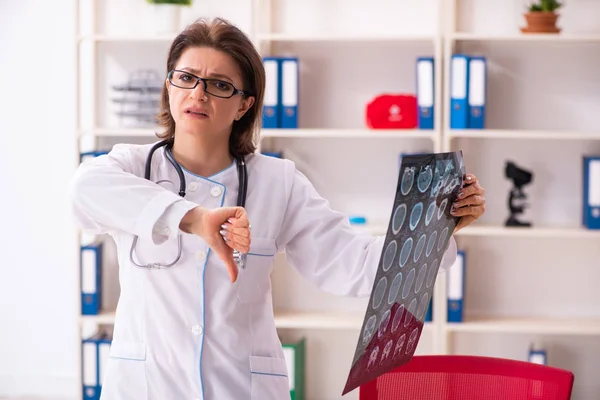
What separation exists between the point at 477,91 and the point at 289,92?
0.75m

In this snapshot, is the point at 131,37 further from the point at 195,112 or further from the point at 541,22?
the point at 195,112

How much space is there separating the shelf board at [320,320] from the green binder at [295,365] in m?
0.09

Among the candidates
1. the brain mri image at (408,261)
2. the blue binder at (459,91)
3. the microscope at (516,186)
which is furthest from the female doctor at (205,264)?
the microscope at (516,186)

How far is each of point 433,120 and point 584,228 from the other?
0.78 m

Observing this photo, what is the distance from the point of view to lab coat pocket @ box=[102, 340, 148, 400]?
144 centimetres

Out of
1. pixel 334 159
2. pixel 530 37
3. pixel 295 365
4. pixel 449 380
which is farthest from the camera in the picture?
pixel 334 159

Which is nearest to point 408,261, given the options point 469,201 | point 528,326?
point 469,201

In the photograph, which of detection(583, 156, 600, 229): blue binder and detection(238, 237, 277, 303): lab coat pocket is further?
detection(583, 156, 600, 229): blue binder

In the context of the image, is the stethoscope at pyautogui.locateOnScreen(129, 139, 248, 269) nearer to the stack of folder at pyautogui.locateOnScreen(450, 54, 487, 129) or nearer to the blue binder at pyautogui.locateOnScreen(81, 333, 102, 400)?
the stack of folder at pyautogui.locateOnScreen(450, 54, 487, 129)

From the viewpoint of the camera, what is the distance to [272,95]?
3.32 meters

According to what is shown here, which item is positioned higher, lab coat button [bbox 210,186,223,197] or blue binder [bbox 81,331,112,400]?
lab coat button [bbox 210,186,223,197]

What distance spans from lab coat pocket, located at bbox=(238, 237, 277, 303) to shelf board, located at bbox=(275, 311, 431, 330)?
1.85 metres

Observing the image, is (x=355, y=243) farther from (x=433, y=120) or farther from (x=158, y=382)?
(x=433, y=120)

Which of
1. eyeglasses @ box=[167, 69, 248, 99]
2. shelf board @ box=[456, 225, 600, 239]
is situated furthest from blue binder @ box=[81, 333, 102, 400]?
eyeglasses @ box=[167, 69, 248, 99]
